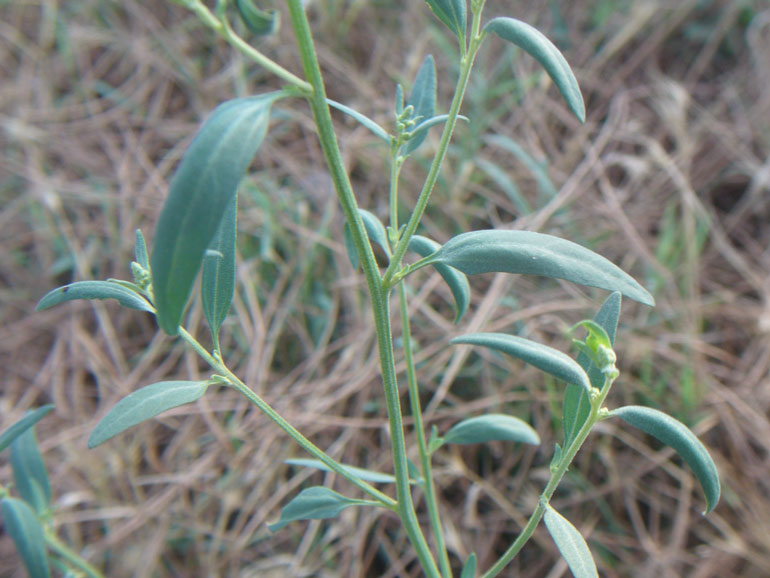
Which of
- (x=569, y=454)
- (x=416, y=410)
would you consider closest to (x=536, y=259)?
(x=569, y=454)

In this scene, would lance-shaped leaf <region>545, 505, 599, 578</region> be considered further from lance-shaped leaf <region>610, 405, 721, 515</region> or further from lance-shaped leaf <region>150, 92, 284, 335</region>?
lance-shaped leaf <region>150, 92, 284, 335</region>

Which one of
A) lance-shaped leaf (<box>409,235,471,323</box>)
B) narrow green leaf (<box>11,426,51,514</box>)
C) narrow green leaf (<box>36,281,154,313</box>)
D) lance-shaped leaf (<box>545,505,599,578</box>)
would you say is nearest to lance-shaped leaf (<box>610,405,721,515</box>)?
lance-shaped leaf (<box>545,505,599,578</box>)

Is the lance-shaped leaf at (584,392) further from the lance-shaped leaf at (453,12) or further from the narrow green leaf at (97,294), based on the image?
the narrow green leaf at (97,294)

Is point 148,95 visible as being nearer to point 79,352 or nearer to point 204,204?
point 79,352

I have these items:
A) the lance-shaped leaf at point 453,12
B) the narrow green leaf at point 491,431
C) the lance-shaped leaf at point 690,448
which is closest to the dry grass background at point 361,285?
the narrow green leaf at point 491,431

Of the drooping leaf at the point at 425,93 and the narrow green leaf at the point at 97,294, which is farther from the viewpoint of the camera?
the drooping leaf at the point at 425,93

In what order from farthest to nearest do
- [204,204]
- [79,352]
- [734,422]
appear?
[79,352] < [734,422] < [204,204]

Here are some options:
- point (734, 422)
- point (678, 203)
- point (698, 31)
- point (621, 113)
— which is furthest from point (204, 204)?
point (698, 31)
